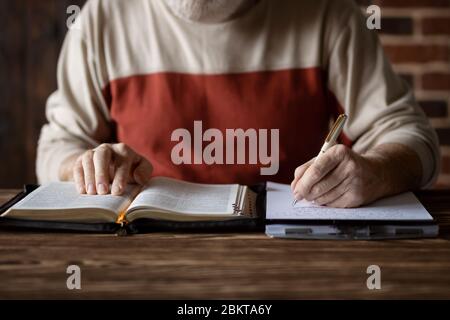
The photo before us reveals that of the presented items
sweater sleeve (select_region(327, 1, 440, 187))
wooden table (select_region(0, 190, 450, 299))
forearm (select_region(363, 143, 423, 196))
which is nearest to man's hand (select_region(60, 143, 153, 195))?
wooden table (select_region(0, 190, 450, 299))

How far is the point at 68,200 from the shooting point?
1.04 m

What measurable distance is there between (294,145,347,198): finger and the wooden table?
0.39 ft

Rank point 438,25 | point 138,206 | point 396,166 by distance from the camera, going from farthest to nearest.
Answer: point 438,25
point 396,166
point 138,206

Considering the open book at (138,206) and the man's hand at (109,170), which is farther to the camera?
the man's hand at (109,170)

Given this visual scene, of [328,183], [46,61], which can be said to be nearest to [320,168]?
[328,183]

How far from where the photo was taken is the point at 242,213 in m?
0.99

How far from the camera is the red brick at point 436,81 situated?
2199 mm

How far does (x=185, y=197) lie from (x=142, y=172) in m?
0.13

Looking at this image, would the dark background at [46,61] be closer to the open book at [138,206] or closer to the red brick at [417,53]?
the red brick at [417,53]

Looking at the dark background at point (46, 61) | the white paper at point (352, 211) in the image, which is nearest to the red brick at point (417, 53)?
the dark background at point (46, 61)

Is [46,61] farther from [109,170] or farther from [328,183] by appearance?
[328,183]

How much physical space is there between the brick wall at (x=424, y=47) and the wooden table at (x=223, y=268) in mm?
1375

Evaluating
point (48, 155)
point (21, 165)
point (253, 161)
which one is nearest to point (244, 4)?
point (253, 161)

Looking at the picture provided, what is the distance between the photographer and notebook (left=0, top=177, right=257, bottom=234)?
98 centimetres
